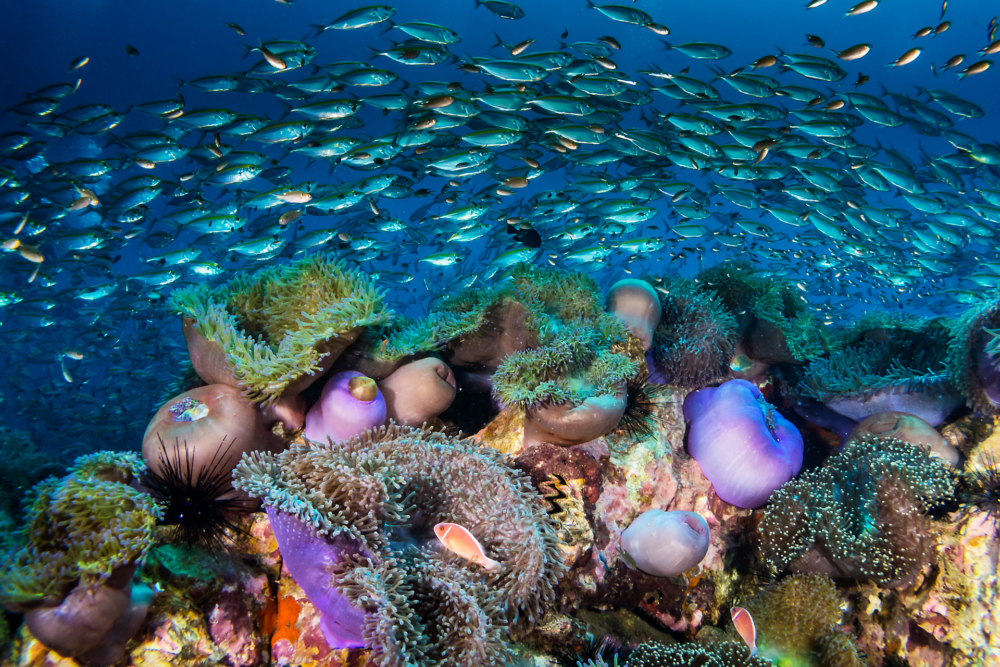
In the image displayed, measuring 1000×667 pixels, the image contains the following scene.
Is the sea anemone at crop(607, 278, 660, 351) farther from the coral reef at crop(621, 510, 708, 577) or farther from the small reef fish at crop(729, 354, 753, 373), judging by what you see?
the coral reef at crop(621, 510, 708, 577)

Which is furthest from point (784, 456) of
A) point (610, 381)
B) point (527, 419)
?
point (527, 419)

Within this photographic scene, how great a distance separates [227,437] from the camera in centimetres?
255

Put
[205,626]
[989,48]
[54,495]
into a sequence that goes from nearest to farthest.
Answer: [54,495]
[205,626]
[989,48]

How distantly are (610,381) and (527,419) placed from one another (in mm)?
633

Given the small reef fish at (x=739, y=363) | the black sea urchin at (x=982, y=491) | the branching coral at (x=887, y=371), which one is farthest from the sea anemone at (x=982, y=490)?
the small reef fish at (x=739, y=363)

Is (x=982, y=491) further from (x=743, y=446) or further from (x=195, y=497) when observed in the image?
(x=195, y=497)

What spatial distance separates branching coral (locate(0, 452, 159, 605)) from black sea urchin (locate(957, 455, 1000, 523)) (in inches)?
Answer: 185

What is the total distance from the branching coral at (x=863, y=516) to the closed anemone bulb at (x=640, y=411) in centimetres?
95

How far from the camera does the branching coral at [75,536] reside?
1653 mm

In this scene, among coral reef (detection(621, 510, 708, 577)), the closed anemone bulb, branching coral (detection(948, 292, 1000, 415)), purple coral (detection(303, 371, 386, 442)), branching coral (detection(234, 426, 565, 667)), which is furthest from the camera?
the closed anemone bulb

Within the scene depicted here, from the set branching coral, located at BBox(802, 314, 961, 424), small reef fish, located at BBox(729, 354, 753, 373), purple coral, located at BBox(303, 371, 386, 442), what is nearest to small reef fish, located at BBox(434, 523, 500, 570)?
purple coral, located at BBox(303, 371, 386, 442)

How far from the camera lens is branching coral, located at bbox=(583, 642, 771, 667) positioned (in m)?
2.30

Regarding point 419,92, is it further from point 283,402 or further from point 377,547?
point 377,547

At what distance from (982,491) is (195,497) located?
4.87 meters
